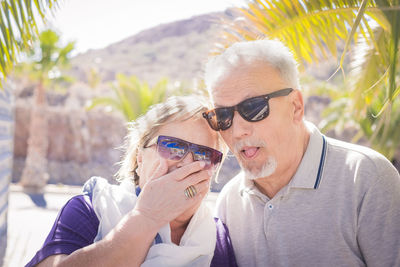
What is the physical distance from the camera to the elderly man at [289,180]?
2266 millimetres

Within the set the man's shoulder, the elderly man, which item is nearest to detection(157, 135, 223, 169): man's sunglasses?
the elderly man

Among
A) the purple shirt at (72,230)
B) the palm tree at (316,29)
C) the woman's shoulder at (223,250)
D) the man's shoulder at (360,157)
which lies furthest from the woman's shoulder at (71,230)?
the palm tree at (316,29)

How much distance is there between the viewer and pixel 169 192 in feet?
6.87

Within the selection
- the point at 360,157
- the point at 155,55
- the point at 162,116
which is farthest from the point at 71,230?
the point at 155,55

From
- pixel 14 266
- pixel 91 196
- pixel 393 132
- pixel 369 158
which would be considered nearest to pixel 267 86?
pixel 369 158

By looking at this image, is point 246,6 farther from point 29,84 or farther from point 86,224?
point 29,84

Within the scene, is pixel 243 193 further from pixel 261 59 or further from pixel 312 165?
pixel 261 59

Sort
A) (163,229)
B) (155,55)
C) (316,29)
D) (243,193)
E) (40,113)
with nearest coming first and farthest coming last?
(163,229), (243,193), (316,29), (40,113), (155,55)

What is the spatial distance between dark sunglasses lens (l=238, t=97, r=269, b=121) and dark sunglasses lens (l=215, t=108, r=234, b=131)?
8cm

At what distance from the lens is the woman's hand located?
6.70 ft

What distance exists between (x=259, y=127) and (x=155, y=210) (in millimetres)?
931

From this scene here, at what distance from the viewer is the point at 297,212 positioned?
2.44 metres

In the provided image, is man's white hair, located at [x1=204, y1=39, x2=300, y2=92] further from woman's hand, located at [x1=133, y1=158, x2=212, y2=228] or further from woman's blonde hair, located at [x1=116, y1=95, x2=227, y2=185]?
woman's hand, located at [x1=133, y1=158, x2=212, y2=228]

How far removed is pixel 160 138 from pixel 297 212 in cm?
101
